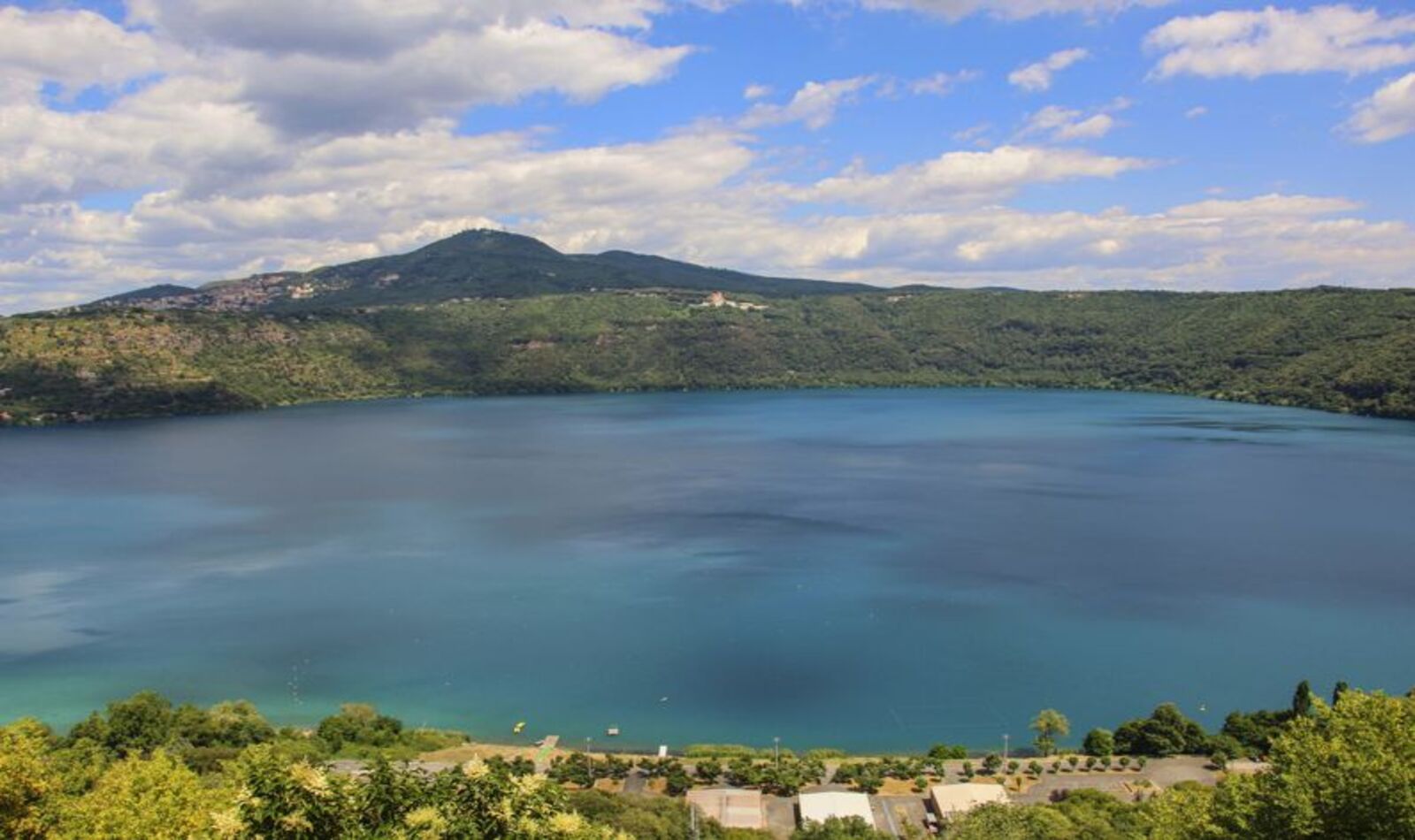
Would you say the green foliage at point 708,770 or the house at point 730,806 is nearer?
the house at point 730,806

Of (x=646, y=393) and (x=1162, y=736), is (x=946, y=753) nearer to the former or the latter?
(x=1162, y=736)

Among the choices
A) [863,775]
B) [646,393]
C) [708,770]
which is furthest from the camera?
[646,393]

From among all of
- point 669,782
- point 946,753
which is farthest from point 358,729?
point 946,753

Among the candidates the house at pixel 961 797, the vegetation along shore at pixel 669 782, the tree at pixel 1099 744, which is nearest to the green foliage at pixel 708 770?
the vegetation along shore at pixel 669 782

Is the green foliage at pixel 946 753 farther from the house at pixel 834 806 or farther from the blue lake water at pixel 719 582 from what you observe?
the house at pixel 834 806

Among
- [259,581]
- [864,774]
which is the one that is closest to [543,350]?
[259,581]

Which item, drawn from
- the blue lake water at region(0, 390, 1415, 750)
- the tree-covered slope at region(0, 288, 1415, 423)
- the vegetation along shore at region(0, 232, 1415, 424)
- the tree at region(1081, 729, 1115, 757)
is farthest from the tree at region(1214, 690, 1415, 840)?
the vegetation along shore at region(0, 232, 1415, 424)
